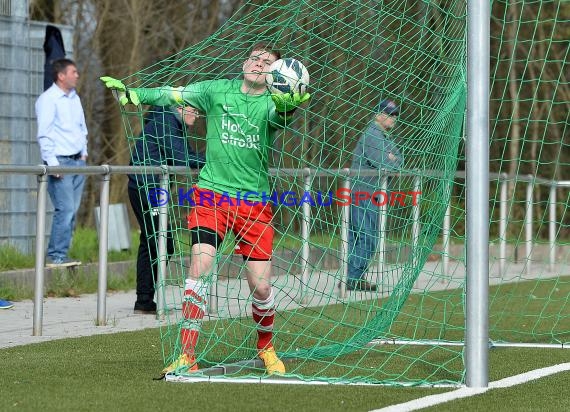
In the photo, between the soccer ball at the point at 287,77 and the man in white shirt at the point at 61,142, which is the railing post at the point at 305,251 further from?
Answer: the man in white shirt at the point at 61,142

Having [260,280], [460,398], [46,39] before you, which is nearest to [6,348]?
[260,280]

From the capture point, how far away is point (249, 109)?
7.46 m

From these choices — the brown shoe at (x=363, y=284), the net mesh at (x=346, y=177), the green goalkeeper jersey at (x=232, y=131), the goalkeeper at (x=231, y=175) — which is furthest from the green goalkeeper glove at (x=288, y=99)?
the brown shoe at (x=363, y=284)

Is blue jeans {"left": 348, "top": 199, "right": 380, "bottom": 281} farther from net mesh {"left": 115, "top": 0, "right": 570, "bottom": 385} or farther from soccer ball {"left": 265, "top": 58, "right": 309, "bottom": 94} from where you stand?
soccer ball {"left": 265, "top": 58, "right": 309, "bottom": 94}

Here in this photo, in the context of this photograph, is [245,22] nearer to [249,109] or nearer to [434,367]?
[249,109]

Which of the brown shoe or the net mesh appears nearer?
the net mesh

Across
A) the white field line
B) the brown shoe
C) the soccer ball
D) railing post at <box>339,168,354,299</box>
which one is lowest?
the white field line

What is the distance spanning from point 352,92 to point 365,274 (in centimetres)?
147

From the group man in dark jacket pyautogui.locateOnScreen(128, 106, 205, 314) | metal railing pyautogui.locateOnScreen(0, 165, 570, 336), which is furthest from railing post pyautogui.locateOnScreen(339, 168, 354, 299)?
man in dark jacket pyautogui.locateOnScreen(128, 106, 205, 314)

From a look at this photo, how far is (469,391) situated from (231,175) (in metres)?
1.78

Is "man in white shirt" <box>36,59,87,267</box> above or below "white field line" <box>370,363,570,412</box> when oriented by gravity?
above

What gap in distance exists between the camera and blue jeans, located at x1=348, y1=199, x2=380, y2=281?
9.01 m

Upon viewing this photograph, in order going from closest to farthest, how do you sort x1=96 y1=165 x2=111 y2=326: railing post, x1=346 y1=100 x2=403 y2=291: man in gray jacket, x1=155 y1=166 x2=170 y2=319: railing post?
x1=346 y1=100 x2=403 y2=291: man in gray jacket → x1=155 y1=166 x2=170 y2=319: railing post → x1=96 y1=165 x2=111 y2=326: railing post

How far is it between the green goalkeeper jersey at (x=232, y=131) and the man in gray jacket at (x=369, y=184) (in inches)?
41.5
